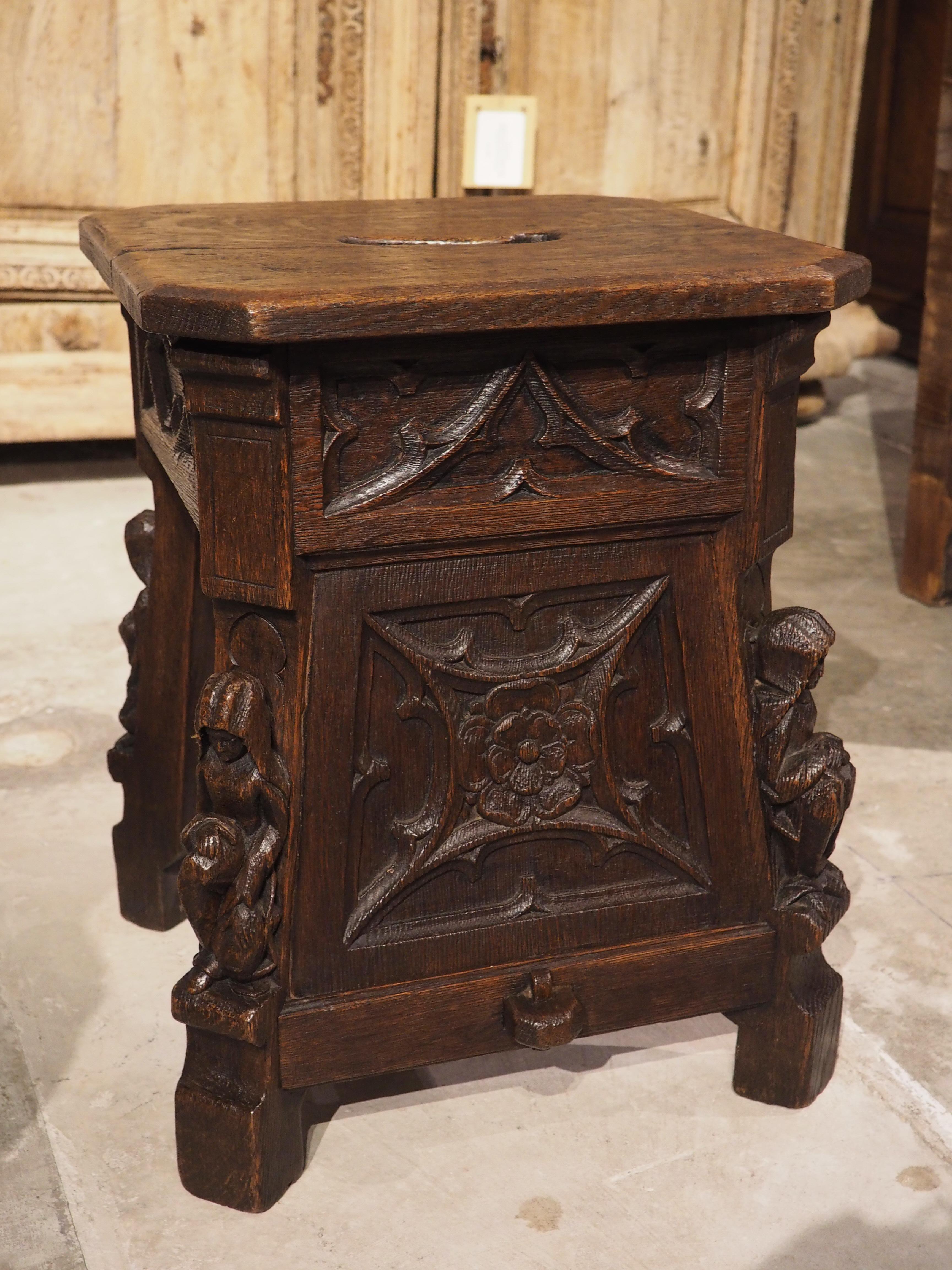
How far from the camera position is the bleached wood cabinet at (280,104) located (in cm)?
367

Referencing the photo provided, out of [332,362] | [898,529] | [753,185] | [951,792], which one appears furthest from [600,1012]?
[753,185]

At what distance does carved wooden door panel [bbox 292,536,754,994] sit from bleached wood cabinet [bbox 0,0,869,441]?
8.67ft

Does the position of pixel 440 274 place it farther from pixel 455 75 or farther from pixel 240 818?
pixel 455 75

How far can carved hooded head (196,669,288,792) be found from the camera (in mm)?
1324

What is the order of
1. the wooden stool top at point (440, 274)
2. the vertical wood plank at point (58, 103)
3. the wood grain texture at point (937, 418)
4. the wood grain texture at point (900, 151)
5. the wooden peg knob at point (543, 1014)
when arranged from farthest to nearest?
the wood grain texture at point (900, 151), the vertical wood plank at point (58, 103), the wood grain texture at point (937, 418), the wooden peg knob at point (543, 1014), the wooden stool top at point (440, 274)

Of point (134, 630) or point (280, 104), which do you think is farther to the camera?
point (280, 104)

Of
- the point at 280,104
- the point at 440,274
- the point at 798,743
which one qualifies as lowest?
the point at 798,743

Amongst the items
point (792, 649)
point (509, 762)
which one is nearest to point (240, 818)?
→ point (509, 762)

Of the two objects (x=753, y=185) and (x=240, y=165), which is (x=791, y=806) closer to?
(x=240, y=165)

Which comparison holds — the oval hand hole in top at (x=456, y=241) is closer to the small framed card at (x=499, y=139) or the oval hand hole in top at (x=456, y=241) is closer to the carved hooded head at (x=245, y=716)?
the carved hooded head at (x=245, y=716)

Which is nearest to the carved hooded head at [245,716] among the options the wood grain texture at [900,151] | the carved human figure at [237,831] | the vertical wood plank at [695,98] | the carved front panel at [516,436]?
the carved human figure at [237,831]

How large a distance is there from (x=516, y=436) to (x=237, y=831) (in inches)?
17.1

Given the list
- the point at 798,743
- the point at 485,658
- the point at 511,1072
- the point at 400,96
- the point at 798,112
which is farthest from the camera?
the point at 798,112

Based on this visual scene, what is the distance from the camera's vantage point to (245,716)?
1326 mm
